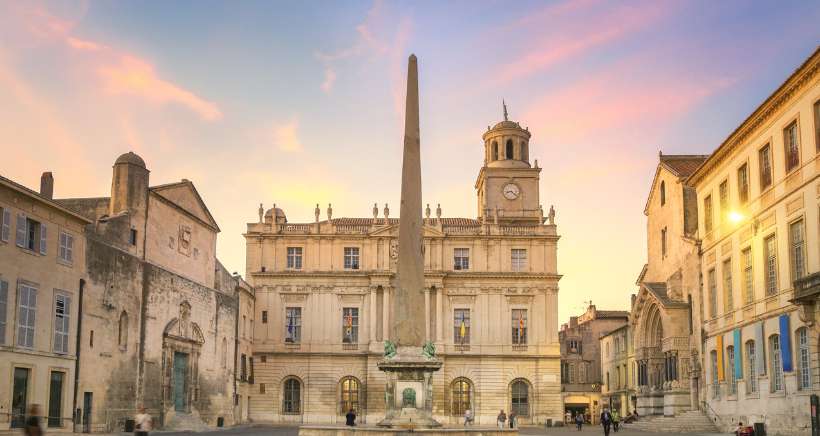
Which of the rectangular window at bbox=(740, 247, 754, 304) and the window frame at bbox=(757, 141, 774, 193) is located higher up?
the window frame at bbox=(757, 141, 774, 193)

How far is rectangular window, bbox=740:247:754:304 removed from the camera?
32969mm

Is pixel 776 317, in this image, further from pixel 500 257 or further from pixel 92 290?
pixel 500 257

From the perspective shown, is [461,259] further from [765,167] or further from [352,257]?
[765,167]

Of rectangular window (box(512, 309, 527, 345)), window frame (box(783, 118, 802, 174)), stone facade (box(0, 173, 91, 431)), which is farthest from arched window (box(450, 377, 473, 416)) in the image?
window frame (box(783, 118, 802, 174))

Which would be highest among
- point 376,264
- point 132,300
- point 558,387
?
point 376,264

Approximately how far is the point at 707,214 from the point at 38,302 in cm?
2602

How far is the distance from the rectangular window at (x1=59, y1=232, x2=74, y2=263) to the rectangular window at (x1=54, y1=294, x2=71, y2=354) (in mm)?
1231

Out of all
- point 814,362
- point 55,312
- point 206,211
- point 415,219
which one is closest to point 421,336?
point 415,219

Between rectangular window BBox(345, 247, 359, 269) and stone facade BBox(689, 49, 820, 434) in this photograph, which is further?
rectangular window BBox(345, 247, 359, 269)

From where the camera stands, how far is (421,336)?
23.2m

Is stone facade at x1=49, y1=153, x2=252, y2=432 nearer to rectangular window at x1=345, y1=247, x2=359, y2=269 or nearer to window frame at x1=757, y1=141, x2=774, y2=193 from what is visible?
rectangular window at x1=345, y1=247, x2=359, y2=269

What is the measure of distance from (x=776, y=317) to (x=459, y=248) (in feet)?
97.2

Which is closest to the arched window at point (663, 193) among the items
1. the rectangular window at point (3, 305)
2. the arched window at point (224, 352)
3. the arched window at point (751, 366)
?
the arched window at point (751, 366)

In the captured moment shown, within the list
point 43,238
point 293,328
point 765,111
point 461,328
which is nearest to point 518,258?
point 461,328
